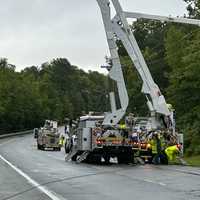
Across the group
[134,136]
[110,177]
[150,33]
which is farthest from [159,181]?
[150,33]

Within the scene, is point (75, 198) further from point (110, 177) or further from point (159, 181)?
point (110, 177)

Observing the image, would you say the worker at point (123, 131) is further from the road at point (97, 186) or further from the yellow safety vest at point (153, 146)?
the road at point (97, 186)

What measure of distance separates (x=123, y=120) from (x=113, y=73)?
2.54 m

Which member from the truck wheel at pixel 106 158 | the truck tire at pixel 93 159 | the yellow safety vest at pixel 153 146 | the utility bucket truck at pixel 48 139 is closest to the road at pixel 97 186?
the yellow safety vest at pixel 153 146

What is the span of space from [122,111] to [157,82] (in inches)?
1721

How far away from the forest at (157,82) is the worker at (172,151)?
4257mm

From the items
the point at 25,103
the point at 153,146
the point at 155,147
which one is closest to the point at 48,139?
the point at 153,146

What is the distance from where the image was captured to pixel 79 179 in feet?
68.5

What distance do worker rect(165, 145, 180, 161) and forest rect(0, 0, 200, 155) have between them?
4.26m

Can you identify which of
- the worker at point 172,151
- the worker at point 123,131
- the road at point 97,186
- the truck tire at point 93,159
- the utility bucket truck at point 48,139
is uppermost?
the utility bucket truck at point 48,139

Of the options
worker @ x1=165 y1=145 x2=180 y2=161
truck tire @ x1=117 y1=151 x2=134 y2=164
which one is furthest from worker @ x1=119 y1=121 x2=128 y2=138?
worker @ x1=165 y1=145 x2=180 y2=161

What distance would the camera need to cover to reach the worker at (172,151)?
102 ft

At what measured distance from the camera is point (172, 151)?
31391 millimetres

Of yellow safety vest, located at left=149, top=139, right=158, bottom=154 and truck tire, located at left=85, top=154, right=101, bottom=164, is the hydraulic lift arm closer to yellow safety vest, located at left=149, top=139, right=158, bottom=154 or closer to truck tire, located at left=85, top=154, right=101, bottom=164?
yellow safety vest, located at left=149, top=139, right=158, bottom=154
